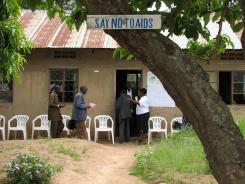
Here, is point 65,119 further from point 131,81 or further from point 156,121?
point 131,81

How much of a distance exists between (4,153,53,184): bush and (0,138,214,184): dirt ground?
318mm

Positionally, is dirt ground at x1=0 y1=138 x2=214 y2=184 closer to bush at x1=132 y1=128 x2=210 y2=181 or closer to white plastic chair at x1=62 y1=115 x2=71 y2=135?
bush at x1=132 y1=128 x2=210 y2=181

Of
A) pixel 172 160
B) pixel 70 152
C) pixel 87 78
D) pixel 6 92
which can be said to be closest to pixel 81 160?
pixel 70 152

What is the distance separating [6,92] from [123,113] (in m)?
3.80

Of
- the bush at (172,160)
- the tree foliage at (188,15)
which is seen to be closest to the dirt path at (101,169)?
the bush at (172,160)

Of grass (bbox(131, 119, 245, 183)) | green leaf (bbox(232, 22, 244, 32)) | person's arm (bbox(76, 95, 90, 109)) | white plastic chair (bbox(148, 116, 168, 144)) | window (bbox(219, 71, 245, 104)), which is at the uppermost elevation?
green leaf (bbox(232, 22, 244, 32))

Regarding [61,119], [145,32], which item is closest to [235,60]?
[61,119]

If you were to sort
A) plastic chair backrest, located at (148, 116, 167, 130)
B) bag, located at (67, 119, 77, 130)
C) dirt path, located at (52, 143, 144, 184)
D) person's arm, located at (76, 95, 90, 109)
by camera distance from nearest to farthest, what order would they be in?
dirt path, located at (52, 143, 144, 184) < person's arm, located at (76, 95, 90, 109) < bag, located at (67, 119, 77, 130) < plastic chair backrest, located at (148, 116, 167, 130)

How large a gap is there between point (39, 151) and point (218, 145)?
7848 mm

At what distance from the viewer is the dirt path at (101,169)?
845cm

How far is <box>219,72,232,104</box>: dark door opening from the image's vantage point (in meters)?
15.7

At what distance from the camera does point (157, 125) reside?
15.1 m

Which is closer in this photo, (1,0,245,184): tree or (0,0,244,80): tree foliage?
(1,0,245,184): tree

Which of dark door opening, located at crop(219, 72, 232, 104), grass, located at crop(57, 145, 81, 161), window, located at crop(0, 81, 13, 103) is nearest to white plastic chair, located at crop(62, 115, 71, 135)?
window, located at crop(0, 81, 13, 103)
